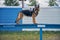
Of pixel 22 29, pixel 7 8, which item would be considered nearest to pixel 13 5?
pixel 7 8

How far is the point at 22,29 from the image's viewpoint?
6.56 m

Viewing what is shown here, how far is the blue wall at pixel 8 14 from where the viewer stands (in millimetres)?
6539

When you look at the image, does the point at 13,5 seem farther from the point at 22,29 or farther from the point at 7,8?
the point at 22,29

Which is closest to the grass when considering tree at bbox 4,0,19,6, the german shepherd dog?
the german shepherd dog

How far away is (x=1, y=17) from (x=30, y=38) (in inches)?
43.0

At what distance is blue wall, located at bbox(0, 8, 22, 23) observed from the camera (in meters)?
6.54

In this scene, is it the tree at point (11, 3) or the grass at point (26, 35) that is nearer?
the grass at point (26, 35)

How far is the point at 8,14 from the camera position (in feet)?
21.7

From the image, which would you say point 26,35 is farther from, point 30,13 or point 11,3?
point 11,3

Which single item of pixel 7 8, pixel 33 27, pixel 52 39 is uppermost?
pixel 7 8

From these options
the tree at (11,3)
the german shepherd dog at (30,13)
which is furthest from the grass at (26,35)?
the tree at (11,3)

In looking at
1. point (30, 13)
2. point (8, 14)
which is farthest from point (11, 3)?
point (30, 13)

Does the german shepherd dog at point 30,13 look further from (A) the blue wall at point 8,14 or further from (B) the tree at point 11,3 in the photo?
(B) the tree at point 11,3

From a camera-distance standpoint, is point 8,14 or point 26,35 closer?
point 26,35
